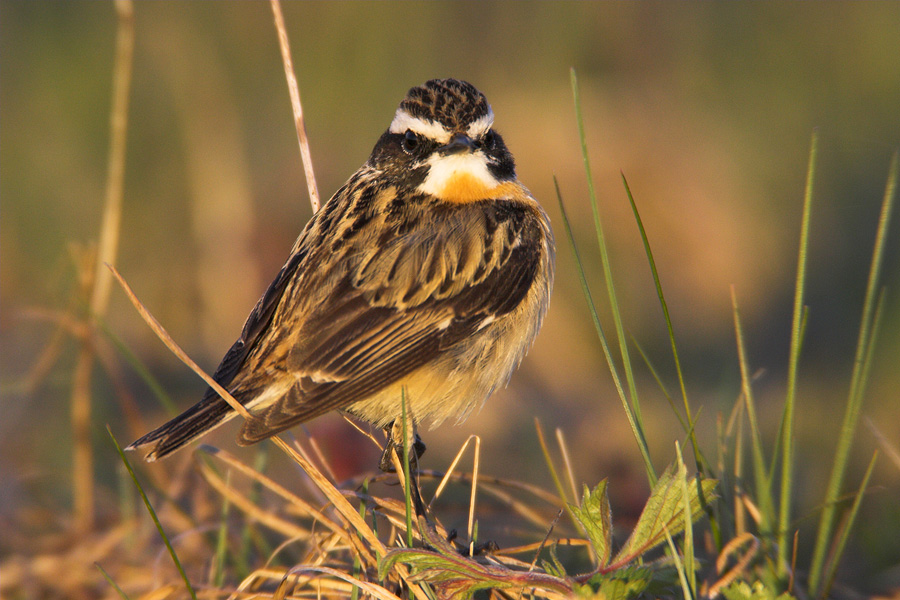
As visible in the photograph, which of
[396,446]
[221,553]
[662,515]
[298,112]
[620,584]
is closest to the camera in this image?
[620,584]

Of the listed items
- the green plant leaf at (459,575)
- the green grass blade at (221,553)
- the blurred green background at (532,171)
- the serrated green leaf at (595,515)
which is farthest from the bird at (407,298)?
the blurred green background at (532,171)

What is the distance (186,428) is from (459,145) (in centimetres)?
205

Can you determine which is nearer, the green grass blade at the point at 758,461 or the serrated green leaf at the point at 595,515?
the serrated green leaf at the point at 595,515

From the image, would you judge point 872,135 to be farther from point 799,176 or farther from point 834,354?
point 834,354

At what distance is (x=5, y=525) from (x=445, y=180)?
3.55m

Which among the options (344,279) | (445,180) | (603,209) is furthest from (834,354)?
(344,279)

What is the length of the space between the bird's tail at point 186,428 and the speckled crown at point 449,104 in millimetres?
1951

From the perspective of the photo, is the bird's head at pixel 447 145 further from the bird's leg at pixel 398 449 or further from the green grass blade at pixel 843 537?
the green grass blade at pixel 843 537

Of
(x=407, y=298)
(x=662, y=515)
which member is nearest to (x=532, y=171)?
(x=407, y=298)

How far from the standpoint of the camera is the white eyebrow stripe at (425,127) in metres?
4.95

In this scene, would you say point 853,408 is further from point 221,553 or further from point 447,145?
point 221,553

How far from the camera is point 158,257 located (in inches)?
380

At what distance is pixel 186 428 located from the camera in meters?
4.01

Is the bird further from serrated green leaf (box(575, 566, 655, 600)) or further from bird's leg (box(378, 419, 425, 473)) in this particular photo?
serrated green leaf (box(575, 566, 655, 600))
